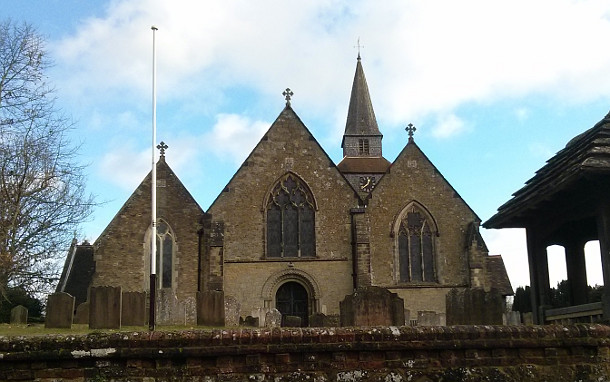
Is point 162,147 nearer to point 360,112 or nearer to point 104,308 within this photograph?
point 104,308

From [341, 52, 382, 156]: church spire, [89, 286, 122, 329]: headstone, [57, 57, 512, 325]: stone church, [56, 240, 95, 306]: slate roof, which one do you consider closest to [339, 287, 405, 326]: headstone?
[89, 286, 122, 329]: headstone

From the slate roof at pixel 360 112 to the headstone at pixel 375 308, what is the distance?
135 feet

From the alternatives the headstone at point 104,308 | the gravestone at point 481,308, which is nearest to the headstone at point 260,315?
the headstone at point 104,308

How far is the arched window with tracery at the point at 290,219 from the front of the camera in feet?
87.2

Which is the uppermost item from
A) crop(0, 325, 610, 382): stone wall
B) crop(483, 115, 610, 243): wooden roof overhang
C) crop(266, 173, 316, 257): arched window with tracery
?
crop(266, 173, 316, 257): arched window with tracery

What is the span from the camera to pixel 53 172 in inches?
1059

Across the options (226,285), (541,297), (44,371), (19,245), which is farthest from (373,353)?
(19,245)

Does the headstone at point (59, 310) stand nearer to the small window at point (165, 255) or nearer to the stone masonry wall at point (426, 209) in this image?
the small window at point (165, 255)

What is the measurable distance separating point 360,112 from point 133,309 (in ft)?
136

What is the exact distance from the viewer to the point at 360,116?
5275cm

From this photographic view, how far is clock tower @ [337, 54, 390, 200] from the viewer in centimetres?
4956

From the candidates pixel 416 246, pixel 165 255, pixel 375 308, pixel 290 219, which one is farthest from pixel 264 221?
pixel 375 308

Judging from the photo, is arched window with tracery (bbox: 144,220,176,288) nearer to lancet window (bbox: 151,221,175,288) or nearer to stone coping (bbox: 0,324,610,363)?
lancet window (bbox: 151,221,175,288)

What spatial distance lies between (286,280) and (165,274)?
491 cm
